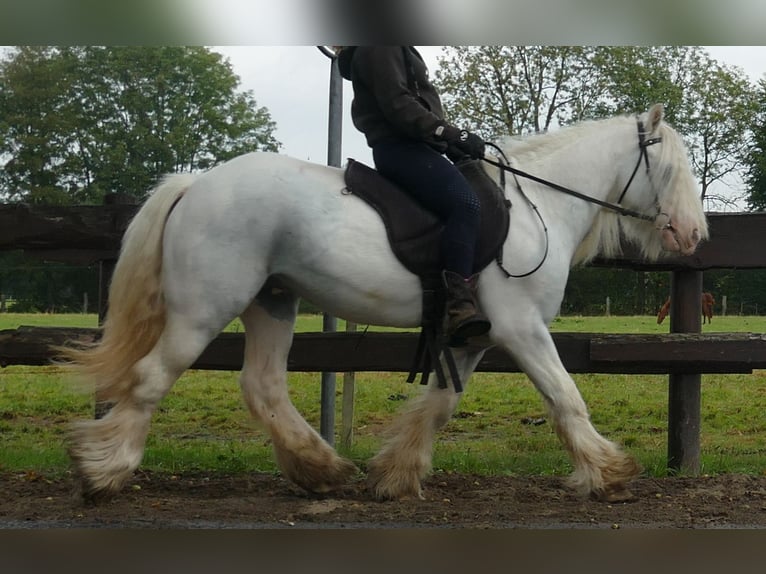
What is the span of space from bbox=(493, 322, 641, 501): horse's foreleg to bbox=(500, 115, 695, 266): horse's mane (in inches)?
29.2

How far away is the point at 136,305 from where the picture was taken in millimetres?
4734

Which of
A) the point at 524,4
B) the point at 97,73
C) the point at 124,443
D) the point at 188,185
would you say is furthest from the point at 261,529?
the point at 97,73

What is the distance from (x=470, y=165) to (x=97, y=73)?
891cm

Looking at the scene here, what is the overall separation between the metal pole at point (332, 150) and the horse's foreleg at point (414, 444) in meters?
0.98

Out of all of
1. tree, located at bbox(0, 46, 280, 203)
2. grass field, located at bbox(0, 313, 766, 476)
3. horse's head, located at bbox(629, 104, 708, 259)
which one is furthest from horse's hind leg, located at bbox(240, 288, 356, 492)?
tree, located at bbox(0, 46, 280, 203)

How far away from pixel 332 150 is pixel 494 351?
177 cm

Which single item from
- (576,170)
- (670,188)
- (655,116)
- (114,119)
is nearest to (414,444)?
(576,170)

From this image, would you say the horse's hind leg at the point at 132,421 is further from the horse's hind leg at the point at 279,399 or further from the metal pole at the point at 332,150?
the metal pole at the point at 332,150

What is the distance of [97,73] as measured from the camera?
12.2 m

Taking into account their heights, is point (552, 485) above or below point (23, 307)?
below

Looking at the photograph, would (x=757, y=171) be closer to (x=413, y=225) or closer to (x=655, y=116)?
(x=655, y=116)

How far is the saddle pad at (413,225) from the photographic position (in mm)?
4590

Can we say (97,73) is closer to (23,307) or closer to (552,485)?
(23,307)

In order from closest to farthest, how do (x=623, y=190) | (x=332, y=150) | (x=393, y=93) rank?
1. (x=393, y=93)
2. (x=623, y=190)
3. (x=332, y=150)
